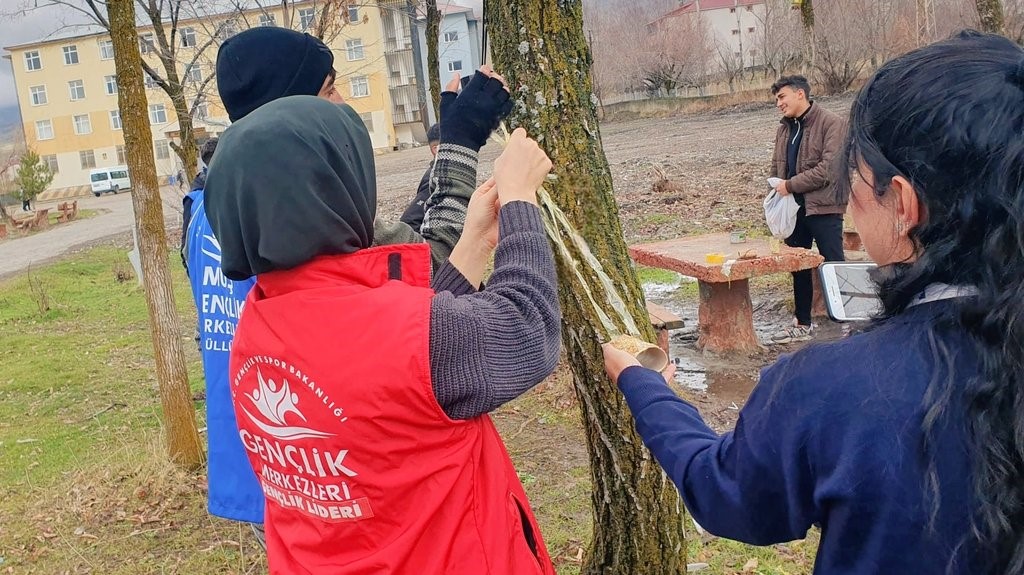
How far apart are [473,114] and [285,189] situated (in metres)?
0.76

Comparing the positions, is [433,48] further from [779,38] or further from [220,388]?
→ [779,38]

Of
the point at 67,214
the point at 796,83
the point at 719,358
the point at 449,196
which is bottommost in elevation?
the point at 719,358

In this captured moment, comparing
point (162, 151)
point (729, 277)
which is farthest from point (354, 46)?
point (162, 151)

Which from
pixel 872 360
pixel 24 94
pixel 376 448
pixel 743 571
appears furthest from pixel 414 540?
pixel 24 94

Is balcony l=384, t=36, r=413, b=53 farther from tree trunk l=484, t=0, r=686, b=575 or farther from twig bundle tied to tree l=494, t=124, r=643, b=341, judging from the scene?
twig bundle tied to tree l=494, t=124, r=643, b=341

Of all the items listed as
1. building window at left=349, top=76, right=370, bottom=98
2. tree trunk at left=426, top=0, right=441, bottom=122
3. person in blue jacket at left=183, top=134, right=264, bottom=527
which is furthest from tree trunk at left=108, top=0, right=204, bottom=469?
building window at left=349, top=76, right=370, bottom=98

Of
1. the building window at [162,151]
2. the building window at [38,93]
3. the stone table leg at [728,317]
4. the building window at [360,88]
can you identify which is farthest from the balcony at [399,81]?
the stone table leg at [728,317]

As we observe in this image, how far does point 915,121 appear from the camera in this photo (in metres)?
1.06

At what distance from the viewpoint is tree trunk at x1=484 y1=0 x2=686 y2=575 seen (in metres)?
2.18

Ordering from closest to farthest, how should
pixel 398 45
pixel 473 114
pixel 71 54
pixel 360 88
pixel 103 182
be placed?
1. pixel 473 114
2. pixel 103 182
3. pixel 360 88
4. pixel 398 45
5. pixel 71 54

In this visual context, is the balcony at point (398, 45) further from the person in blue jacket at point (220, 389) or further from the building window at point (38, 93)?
the person in blue jacket at point (220, 389)

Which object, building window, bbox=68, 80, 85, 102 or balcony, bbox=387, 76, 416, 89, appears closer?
balcony, bbox=387, 76, 416, 89

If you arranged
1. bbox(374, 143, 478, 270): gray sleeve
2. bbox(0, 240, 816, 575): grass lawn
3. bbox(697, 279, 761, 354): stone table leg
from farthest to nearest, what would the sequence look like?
bbox(697, 279, 761, 354): stone table leg, bbox(0, 240, 816, 575): grass lawn, bbox(374, 143, 478, 270): gray sleeve

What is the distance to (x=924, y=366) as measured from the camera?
1.04 meters
